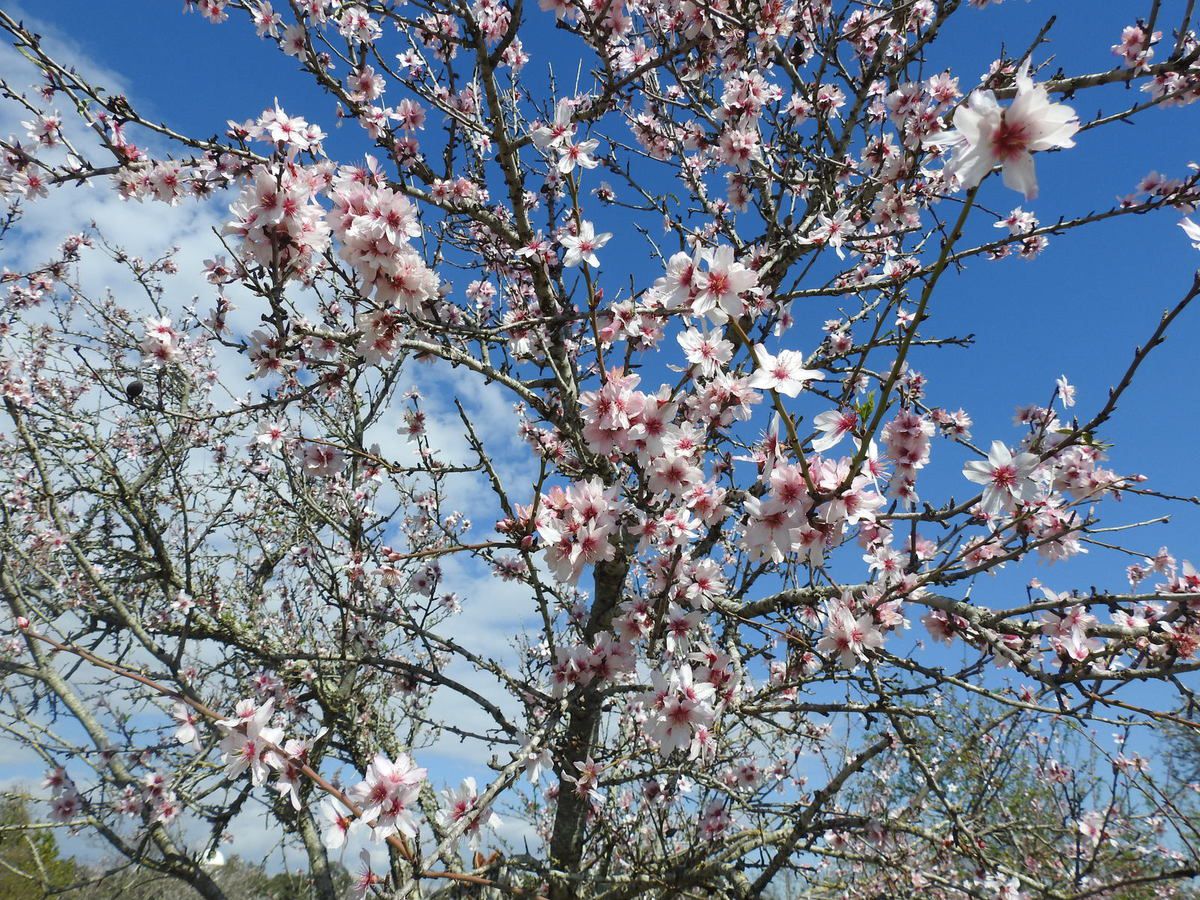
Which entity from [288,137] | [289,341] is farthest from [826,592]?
[288,137]

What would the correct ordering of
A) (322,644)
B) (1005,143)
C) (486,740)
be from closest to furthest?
1. (1005,143)
2. (486,740)
3. (322,644)

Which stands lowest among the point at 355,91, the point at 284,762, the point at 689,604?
the point at 284,762

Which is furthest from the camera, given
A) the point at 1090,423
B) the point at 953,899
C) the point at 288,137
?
the point at 953,899

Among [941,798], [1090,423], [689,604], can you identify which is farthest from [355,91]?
[941,798]

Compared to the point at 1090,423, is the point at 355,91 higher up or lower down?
higher up

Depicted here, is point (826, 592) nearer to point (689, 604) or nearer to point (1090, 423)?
point (689, 604)

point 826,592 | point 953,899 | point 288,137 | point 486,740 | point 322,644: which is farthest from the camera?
point 322,644

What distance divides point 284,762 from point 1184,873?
308cm

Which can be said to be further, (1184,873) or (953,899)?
(953,899)

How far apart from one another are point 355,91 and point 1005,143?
4143 mm

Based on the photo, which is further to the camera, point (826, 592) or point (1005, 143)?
point (826, 592)

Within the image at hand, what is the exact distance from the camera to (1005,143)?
3.87ft

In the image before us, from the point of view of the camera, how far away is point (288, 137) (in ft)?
8.45

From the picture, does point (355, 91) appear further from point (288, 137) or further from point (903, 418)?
point (903, 418)
